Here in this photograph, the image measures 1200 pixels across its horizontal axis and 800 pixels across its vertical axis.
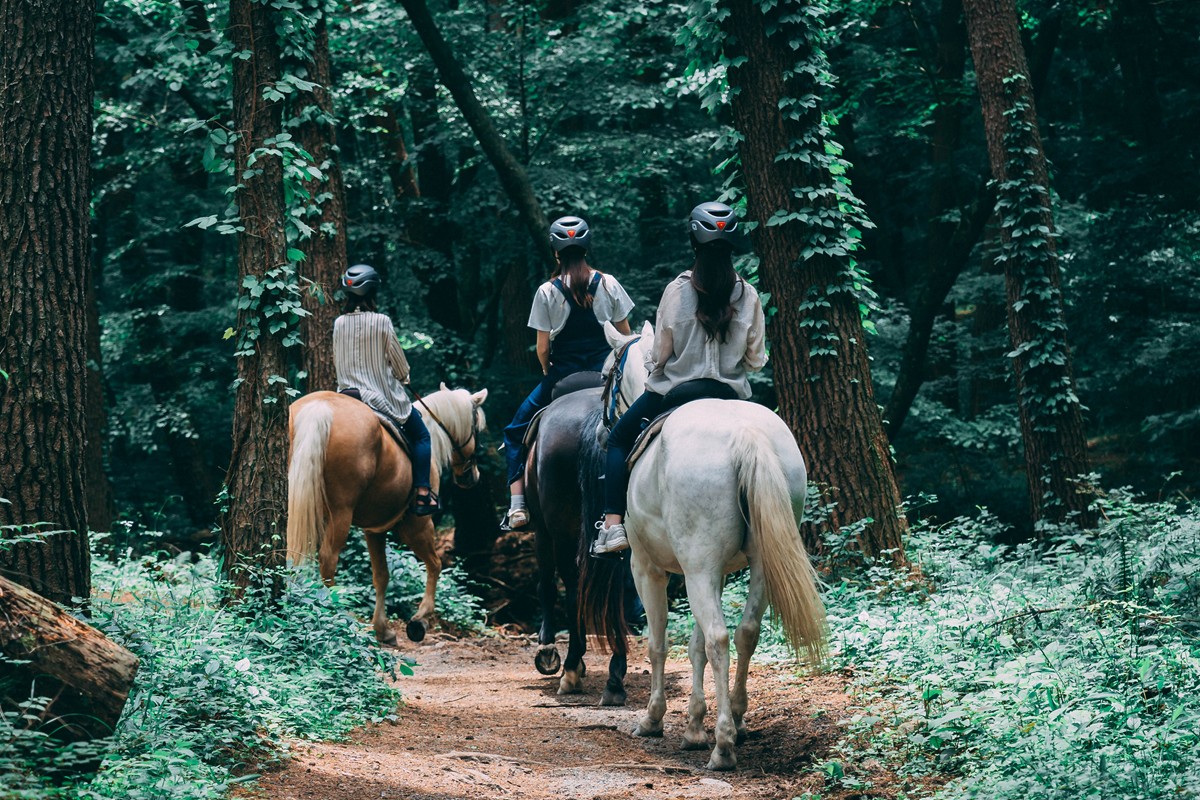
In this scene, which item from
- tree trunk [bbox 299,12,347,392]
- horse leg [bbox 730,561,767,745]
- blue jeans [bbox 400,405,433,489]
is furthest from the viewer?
tree trunk [bbox 299,12,347,392]

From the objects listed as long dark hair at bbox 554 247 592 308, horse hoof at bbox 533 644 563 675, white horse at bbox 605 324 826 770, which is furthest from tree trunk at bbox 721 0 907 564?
white horse at bbox 605 324 826 770

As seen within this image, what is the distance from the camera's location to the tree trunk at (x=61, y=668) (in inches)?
153

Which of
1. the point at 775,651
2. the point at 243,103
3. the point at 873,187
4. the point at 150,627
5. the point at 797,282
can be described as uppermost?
the point at 873,187

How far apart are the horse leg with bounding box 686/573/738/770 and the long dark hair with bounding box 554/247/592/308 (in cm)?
310

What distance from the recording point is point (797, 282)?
8.83 metres

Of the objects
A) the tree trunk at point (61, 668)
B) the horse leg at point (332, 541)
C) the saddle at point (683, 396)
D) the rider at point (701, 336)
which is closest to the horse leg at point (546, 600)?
the horse leg at point (332, 541)

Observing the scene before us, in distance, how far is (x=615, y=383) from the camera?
272 inches

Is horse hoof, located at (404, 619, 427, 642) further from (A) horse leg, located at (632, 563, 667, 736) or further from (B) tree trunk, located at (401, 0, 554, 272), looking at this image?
(B) tree trunk, located at (401, 0, 554, 272)

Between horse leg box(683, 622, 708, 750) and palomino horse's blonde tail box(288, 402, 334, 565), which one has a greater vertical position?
palomino horse's blonde tail box(288, 402, 334, 565)

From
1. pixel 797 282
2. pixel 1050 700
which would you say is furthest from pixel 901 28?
pixel 1050 700

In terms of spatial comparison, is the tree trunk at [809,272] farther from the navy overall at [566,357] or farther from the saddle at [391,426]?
the saddle at [391,426]

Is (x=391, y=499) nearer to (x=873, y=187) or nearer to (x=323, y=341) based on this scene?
(x=323, y=341)

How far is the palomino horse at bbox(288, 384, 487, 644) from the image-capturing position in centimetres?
862

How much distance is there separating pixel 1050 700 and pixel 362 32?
14.6 meters
